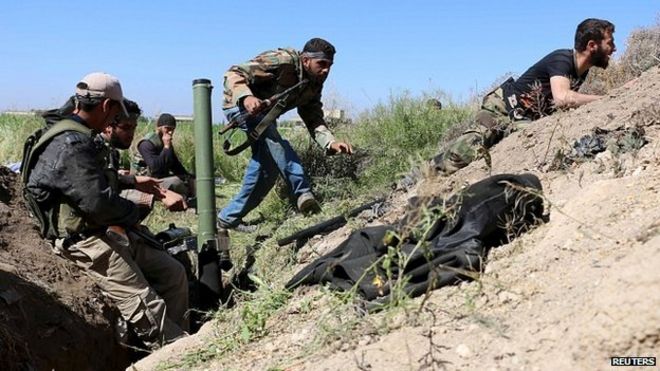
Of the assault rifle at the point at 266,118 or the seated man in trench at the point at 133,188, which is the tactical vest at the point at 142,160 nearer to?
the assault rifle at the point at 266,118

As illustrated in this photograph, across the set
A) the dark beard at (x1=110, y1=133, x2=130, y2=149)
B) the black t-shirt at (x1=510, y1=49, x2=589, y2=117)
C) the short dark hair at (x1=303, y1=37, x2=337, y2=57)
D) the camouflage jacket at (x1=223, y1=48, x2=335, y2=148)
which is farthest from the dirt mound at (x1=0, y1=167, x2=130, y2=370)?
the black t-shirt at (x1=510, y1=49, x2=589, y2=117)

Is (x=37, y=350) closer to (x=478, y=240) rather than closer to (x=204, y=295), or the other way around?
(x=204, y=295)

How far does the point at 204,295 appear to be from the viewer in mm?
4969

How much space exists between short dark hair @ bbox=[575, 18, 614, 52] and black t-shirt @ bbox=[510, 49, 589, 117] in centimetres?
17

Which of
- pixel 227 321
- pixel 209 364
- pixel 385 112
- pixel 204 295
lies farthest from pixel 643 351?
pixel 385 112

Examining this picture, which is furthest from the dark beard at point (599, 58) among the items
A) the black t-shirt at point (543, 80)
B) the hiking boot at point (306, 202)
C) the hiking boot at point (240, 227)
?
the hiking boot at point (240, 227)

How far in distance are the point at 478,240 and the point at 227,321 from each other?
58.5 inches

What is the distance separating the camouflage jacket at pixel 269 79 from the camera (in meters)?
5.88

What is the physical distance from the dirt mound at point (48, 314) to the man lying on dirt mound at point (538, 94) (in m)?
2.84

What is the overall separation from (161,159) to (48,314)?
428 cm

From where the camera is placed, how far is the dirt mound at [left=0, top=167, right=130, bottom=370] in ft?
12.3

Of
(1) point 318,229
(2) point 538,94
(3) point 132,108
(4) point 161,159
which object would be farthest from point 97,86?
(4) point 161,159

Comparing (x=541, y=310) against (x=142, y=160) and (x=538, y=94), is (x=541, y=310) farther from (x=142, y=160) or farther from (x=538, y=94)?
(x=142, y=160)

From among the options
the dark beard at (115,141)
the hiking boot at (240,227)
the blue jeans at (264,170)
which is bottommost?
the hiking boot at (240,227)
